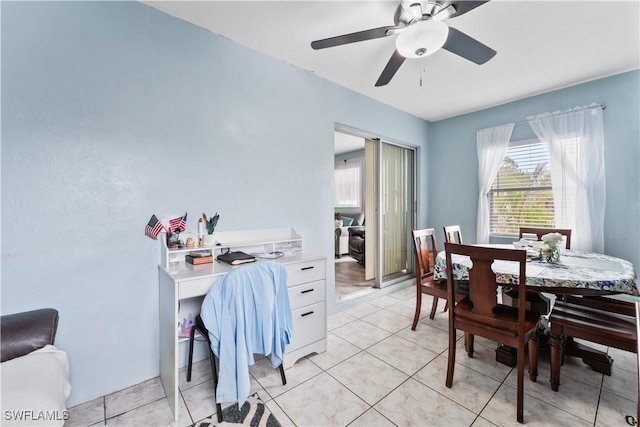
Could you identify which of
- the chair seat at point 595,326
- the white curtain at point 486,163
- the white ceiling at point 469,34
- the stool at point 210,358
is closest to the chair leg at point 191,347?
the stool at point 210,358

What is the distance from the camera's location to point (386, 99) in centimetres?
327

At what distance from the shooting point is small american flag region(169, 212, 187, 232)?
182 cm

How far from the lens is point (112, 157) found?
1.62 metres

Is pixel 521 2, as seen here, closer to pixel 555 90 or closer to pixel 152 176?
pixel 555 90

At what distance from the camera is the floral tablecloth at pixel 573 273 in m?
1.50

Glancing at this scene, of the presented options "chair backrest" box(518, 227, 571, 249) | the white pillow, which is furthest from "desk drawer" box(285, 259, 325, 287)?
"chair backrest" box(518, 227, 571, 249)

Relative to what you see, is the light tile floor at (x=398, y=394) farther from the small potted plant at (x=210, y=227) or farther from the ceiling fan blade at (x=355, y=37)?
the ceiling fan blade at (x=355, y=37)

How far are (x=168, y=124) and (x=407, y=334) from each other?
2631mm

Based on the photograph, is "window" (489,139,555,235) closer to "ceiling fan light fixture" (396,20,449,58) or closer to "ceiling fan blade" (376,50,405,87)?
"ceiling fan blade" (376,50,405,87)

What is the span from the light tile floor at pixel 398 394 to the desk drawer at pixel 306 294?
460 millimetres

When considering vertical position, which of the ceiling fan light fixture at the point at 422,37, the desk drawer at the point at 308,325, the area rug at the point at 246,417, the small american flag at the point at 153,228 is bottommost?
the area rug at the point at 246,417

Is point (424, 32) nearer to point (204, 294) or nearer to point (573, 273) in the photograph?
point (573, 273)

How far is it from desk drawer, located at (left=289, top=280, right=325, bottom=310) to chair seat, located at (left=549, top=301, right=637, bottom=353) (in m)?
1.52

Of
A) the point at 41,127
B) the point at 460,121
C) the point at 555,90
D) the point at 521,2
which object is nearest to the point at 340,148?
the point at 460,121
